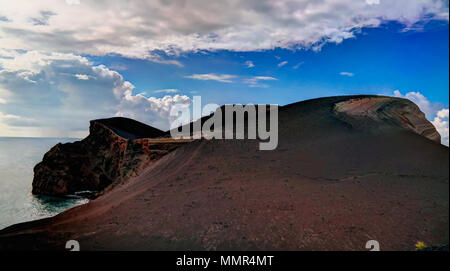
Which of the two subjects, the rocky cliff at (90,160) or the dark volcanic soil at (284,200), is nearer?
the dark volcanic soil at (284,200)

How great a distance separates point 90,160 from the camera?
83.0 ft

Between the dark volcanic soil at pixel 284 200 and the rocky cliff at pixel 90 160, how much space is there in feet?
34.9

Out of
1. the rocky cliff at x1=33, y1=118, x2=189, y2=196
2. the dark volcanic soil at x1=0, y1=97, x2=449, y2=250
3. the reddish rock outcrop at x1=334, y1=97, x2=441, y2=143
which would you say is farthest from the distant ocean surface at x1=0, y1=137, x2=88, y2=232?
the reddish rock outcrop at x1=334, y1=97, x2=441, y2=143

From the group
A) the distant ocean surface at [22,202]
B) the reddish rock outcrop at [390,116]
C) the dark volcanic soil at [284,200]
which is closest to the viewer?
the dark volcanic soil at [284,200]

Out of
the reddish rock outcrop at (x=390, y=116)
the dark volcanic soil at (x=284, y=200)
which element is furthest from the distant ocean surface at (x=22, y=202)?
the reddish rock outcrop at (x=390, y=116)

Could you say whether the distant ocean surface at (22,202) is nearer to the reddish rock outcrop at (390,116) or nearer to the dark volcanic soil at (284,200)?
the dark volcanic soil at (284,200)

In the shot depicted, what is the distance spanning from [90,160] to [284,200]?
20909 millimetres

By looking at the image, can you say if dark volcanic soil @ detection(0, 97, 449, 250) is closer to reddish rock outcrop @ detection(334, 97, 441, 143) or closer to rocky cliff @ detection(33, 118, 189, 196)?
reddish rock outcrop @ detection(334, 97, 441, 143)

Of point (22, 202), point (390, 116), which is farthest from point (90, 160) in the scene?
point (390, 116)

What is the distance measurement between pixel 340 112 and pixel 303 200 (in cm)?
600

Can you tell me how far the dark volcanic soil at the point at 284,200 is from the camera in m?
7.58

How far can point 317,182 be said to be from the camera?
9523 mm
